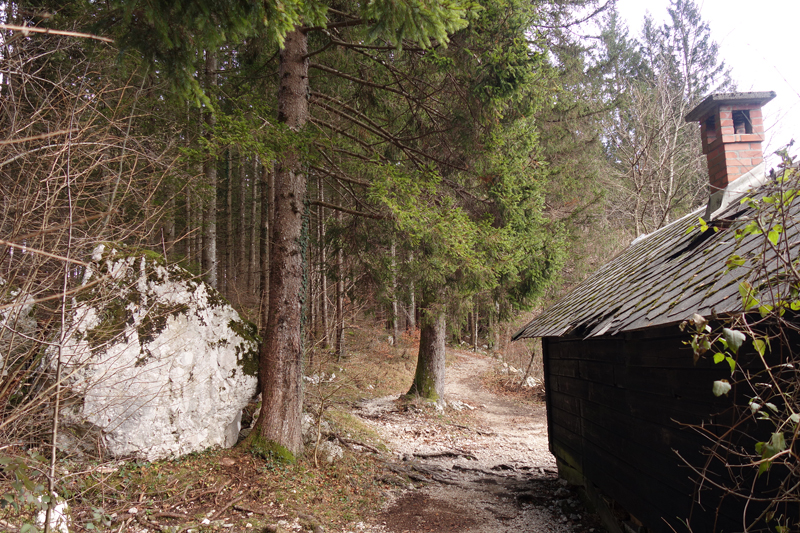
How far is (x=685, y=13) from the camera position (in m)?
24.7

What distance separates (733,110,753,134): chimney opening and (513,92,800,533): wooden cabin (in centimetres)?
1

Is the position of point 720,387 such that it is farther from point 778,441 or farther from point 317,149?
point 317,149

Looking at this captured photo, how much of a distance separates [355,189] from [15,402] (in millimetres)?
6352

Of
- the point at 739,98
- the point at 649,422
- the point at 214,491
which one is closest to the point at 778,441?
the point at 649,422

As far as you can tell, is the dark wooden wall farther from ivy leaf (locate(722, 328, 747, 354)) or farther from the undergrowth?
the undergrowth

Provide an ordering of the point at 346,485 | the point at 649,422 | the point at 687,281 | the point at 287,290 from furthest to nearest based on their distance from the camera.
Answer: the point at 287,290 → the point at 346,485 → the point at 649,422 → the point at 687,281

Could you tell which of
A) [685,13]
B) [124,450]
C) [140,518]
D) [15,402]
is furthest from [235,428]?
[685,13]

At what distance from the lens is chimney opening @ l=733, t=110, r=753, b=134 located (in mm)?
6055

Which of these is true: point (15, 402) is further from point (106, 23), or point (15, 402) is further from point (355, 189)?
point (355, 189)

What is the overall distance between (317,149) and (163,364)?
3929 millimetres

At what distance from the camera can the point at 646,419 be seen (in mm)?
4500

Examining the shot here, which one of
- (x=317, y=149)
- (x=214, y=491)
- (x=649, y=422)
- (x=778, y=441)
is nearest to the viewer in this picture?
(x=778, y=441)

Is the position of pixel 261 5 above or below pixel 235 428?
above

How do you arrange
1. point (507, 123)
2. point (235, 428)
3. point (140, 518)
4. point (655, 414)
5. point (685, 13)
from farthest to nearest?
1. point (685, 13)
2. point (507, 123)
3. point (235, 428)
4. point (140, 518)
5. point (655, 414)
